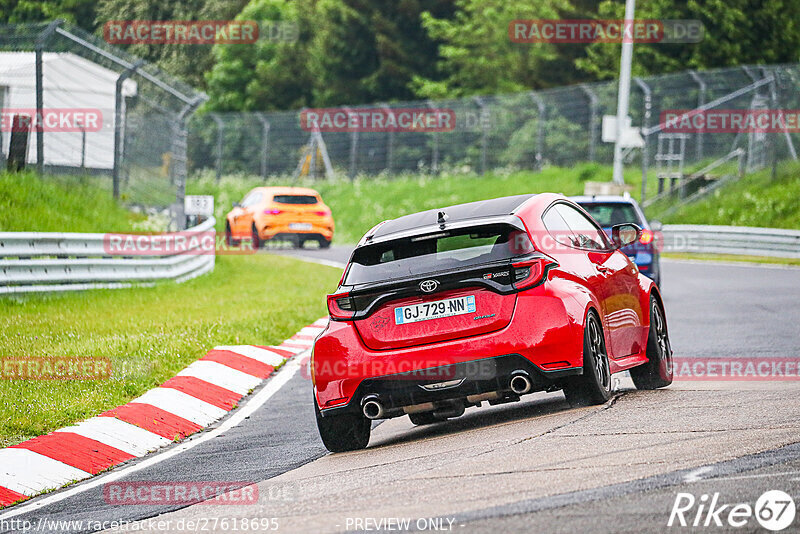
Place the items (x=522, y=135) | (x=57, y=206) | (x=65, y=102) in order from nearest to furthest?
1. (x=57, y=206)
2. (x=65, y=102)
3. (x=522, y=135)

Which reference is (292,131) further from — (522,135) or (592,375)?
(592,375)

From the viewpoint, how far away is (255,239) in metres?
31.5

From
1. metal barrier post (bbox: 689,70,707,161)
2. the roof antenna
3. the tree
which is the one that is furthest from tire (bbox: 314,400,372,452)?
the tree

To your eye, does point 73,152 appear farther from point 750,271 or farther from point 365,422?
point 365,422

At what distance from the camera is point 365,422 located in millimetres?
8586

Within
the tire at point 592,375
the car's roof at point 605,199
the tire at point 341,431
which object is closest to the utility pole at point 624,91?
the car's roof at point 605,199

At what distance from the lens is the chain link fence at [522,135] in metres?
35.7

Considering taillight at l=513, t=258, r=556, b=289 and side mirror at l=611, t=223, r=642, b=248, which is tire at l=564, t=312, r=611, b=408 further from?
side mirror at l=611, t=223, r=642, b=248

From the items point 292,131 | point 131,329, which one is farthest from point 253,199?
point 131,329

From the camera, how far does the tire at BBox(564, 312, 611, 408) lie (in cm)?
831

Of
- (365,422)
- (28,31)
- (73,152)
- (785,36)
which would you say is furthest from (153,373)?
(785,36)

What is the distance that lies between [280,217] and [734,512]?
26.3 metres

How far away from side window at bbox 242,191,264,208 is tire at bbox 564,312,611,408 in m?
22.8

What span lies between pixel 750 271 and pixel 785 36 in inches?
1000
